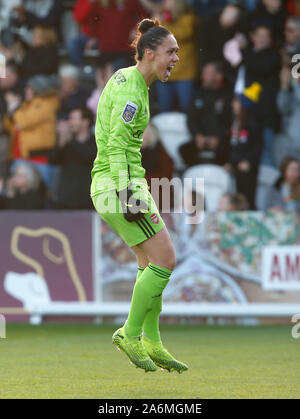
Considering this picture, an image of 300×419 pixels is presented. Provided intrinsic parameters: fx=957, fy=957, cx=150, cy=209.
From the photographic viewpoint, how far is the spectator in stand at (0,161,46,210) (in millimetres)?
11227

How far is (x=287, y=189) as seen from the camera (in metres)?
10.8

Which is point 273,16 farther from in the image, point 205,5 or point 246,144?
point 246,144

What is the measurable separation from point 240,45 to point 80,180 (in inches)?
98.2

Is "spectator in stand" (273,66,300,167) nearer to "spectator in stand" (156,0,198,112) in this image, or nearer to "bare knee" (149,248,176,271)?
"spectator in stand" (156,0,198,112)

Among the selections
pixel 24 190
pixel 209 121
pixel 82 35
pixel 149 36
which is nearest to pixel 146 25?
pixel 149 36

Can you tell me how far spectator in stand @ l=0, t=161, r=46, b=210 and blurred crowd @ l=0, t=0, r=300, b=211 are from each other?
12mm

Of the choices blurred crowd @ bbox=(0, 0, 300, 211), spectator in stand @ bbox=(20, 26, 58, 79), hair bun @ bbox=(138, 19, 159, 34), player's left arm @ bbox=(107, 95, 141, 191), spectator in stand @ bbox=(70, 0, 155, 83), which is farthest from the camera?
spectator in stand @ bbox=(20, 26, 58, 79)

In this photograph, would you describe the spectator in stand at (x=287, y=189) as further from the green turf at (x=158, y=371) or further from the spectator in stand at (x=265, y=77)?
the green turf at (x=158, y=371)

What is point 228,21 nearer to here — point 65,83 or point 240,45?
point 240,45

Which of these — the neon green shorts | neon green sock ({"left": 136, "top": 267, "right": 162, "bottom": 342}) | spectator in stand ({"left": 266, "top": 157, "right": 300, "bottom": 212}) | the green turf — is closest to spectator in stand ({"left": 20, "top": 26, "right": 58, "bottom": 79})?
spectator in stand ({"left": 266, "top": 157, "right": 300, "bottom": 212})

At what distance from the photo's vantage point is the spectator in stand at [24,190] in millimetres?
11227

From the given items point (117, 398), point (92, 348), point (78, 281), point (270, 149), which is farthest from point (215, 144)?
point (117, 398)

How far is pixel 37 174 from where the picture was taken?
1138 cm

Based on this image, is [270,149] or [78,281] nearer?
[78,281]
